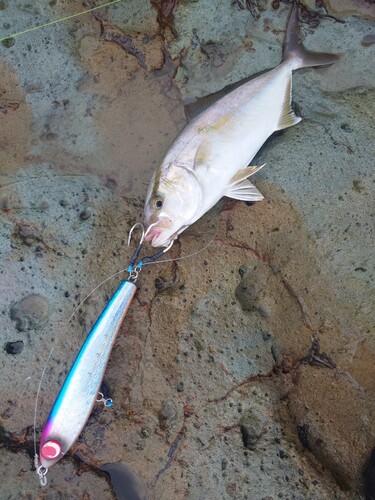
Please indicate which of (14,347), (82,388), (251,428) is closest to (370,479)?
(251,428)

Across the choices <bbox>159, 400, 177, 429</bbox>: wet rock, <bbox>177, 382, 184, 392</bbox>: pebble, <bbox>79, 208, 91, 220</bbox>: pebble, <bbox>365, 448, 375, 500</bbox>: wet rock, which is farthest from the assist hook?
<bbox>365, 448, 375, 500</bbox>: wet rock

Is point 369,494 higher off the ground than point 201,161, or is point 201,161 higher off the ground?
point 201,161

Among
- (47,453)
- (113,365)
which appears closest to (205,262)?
(113,365)

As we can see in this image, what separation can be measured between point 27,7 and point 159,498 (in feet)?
12.9

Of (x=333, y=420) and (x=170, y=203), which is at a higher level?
(x=170, y=203)

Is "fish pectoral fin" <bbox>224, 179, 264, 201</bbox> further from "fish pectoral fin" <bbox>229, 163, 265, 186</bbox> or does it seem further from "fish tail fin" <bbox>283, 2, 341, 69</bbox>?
"fish tail fin" <bbox>283, 2, 341, 69</bbox>

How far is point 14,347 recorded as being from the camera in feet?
10.7

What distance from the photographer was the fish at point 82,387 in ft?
10.2

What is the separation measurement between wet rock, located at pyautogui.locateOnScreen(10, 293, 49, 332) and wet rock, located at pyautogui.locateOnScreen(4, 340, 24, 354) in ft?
0.31

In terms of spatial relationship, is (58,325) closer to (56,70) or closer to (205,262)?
(205,262)

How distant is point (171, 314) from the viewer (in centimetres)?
340

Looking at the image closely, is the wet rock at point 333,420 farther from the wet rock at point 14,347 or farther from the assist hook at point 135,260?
the wet rock at point 14,347

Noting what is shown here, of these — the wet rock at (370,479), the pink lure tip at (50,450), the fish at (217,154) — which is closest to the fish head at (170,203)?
the fish at (217,154)

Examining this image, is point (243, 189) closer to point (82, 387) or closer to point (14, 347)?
point (82, 387)
